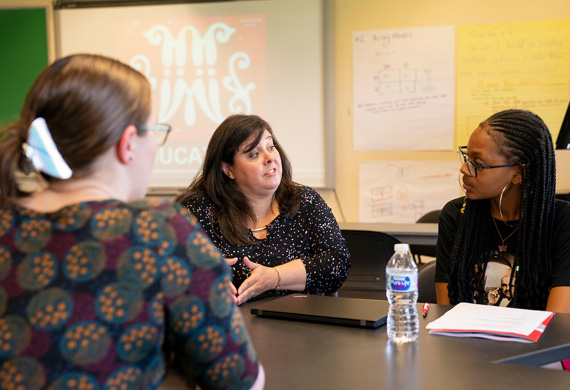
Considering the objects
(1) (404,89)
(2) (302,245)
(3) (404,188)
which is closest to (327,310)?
(2) (302,245)

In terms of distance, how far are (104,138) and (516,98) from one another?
394 cm

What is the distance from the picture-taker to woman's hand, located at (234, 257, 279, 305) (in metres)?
1.90

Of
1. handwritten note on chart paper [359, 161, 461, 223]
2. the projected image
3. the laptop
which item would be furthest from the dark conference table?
the projected image

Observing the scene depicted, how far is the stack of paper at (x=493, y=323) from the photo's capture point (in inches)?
54.6

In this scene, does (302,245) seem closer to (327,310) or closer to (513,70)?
(327,310)

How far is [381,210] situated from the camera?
181 inches

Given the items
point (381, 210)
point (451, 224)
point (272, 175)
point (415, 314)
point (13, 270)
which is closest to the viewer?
point (13, 270)

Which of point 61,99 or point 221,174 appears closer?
point 61,99

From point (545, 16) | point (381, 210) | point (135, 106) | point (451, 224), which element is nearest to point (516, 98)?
point (545, 16)

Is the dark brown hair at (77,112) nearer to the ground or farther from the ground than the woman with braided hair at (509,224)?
farther from the ground

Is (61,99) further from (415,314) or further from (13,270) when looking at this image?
(415,314)

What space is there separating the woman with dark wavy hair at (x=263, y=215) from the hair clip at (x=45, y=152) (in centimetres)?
123

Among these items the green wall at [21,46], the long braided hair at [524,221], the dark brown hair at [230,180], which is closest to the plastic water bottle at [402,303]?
the long braided hair at [524,221]

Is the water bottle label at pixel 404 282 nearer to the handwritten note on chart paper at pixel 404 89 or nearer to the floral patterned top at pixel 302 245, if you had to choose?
the floral patterned top at pixel 302 245
